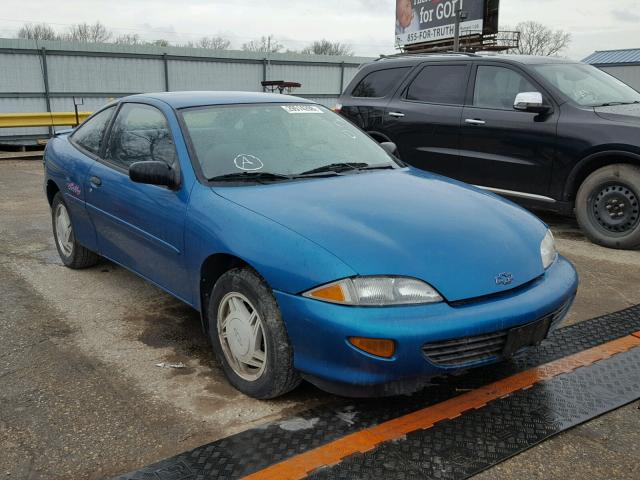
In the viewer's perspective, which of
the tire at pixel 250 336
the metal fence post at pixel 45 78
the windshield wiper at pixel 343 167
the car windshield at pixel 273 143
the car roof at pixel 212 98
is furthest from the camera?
the metal fence post at pixel 45 78

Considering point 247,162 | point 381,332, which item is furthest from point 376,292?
point 247,162

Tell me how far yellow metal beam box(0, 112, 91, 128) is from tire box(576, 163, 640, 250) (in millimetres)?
13123

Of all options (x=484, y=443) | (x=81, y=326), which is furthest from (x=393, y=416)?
(x=81, y=326)

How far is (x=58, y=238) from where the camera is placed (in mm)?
5012

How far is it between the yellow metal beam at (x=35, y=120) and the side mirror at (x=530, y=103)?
12.5 meters

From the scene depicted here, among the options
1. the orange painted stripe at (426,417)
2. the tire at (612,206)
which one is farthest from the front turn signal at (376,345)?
the tire at (612,206)

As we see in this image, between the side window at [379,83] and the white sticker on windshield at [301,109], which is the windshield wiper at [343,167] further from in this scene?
the side window at [379,83]

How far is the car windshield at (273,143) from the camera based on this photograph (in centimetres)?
327

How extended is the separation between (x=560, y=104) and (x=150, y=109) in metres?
3.95

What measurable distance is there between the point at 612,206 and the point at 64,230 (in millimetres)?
4898

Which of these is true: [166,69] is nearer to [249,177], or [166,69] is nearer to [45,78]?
[45,78]

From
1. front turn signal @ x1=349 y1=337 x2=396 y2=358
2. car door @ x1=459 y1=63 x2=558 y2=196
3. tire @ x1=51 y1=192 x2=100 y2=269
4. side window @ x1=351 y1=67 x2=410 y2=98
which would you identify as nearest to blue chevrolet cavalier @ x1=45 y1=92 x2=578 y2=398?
front turn signal @ x1=349 y1=337 x2=396 y2=358

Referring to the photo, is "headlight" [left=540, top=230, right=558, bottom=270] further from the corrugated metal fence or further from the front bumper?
the corrugated metal fence

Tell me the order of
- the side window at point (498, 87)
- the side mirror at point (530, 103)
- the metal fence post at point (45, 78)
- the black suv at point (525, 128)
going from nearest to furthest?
1. the black suv at point (525, 128)
2. the side mirror at point (530, 103)
3. the side window at point (498, 87)
4. the metal fence post at point (45, 78)
